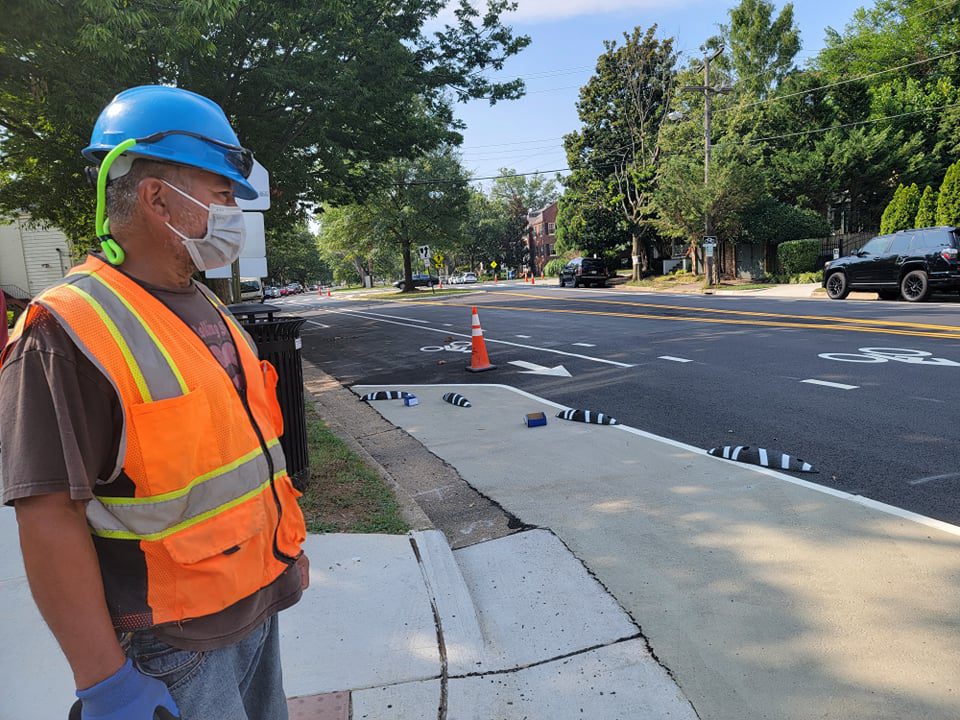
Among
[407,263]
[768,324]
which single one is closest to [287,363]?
[768,324]

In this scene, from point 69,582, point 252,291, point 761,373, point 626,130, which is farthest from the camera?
point 626,130

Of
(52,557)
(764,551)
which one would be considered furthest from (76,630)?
(764,551)

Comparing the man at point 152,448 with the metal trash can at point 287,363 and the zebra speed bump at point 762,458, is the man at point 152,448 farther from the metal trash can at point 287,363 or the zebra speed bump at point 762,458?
the zebra speed bump at point 762,458

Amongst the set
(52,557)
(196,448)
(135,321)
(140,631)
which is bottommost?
(140,631)

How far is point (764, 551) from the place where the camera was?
12.0ft

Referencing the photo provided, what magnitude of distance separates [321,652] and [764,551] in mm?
2502

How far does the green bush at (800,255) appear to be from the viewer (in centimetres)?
2983

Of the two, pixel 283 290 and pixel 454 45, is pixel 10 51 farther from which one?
pixel 283 290

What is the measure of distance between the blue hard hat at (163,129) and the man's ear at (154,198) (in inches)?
2.3

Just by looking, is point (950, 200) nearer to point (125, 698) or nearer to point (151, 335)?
point (151, 335)

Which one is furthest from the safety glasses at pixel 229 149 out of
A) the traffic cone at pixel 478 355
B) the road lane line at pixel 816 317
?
the road lane line at pixel 816 317

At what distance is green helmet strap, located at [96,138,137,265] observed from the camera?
4.68ft

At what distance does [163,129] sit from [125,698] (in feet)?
4.04

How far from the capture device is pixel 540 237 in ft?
280
